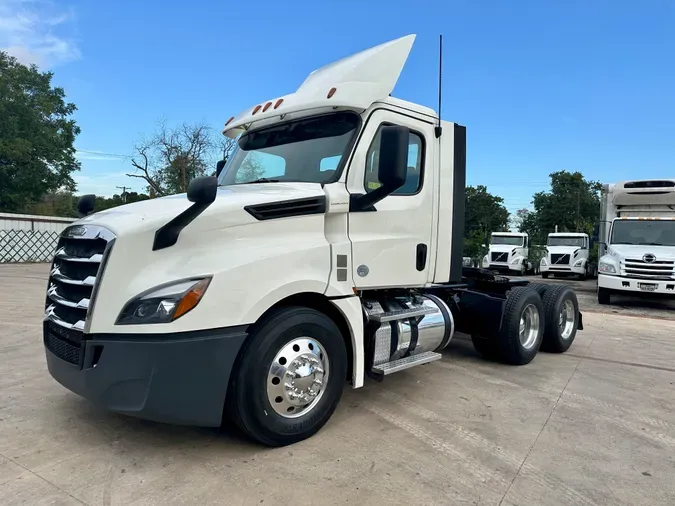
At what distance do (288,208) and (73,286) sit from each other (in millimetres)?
1570

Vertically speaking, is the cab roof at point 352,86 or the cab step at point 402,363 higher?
the cab roof at point 352,86

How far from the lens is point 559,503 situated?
2.80 meters

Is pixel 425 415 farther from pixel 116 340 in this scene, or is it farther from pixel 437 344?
pixel 116 340

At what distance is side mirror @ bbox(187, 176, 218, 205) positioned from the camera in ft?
9.66

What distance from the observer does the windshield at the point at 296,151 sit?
402cm

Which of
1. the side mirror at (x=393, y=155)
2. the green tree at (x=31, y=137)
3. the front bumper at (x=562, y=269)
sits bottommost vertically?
the front bumper at (x=562, y=269)

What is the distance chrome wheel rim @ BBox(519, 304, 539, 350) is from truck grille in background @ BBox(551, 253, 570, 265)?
19366 millimetres

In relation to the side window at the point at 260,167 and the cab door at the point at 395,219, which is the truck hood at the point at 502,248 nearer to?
the cab door at the point at 395,219

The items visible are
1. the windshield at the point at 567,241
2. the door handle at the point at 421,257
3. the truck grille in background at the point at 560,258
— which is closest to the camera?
the door handle at the point at 421,257

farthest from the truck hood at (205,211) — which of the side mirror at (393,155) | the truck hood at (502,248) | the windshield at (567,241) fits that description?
the windshield at (567,241)

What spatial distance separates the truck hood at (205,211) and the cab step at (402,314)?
1198 millimetres

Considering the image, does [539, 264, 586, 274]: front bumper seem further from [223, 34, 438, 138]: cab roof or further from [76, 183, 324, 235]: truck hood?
[76, 183, 324, 235]: truck hood

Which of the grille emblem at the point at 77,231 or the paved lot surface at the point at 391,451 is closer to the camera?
the paved lot surface at the point at 391,451

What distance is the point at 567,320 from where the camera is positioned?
686 cm
